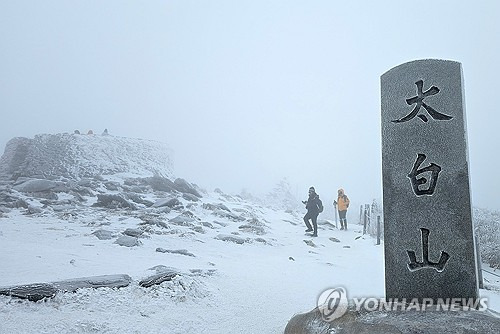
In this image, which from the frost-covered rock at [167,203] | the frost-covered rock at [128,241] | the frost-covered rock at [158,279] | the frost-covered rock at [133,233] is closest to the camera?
the frost-covered rock at [158,279]

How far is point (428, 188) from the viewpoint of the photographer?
14.3 ft

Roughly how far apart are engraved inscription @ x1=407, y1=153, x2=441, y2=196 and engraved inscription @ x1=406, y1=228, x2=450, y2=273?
49cm

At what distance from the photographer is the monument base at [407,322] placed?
296cm

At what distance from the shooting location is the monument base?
2.96 meters

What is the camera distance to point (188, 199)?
18.9 m

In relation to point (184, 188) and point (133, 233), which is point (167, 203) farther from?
point (133, 233)

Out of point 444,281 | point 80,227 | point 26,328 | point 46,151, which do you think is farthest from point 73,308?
point 46,151

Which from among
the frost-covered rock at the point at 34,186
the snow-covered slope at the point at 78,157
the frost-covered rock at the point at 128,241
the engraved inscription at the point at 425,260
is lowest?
the frost-covered rock at the point at 128,241

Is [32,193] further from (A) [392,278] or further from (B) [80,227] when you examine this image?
(A) [392,278]

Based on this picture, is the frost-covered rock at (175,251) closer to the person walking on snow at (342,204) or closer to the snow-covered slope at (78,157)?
the person walking on snow at (342,204)

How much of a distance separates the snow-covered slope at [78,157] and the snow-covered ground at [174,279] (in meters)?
9.54

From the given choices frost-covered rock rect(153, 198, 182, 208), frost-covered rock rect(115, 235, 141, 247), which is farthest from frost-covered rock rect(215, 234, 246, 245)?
frost-covered rock rect(153, 198, 182, 208)

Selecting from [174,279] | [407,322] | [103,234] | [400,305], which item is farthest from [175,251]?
[407,322]

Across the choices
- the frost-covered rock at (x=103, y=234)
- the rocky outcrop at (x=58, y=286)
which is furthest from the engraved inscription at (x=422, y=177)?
the frost-covered rock at (x=103, y=234)
